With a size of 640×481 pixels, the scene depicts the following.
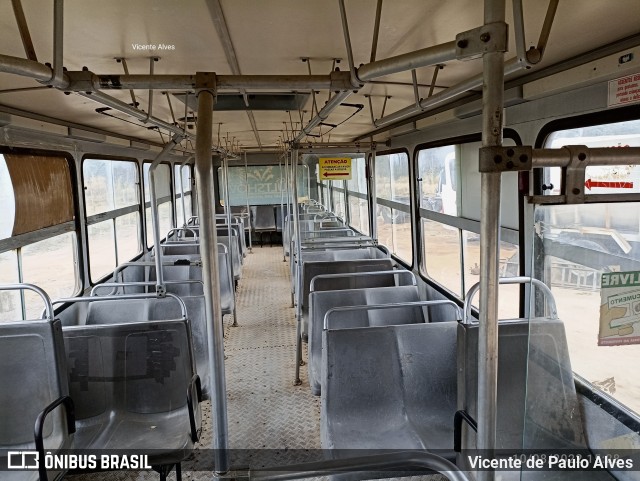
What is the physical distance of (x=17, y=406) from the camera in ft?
8.55

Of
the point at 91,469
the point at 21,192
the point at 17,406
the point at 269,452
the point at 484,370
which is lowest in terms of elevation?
the point at 269,452

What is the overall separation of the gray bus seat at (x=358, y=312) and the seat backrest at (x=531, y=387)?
135 centimetres

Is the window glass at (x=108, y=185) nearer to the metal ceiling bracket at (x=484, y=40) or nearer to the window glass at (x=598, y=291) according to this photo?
the window glass at (x=598, y=291)

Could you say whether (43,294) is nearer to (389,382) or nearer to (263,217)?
(389,382)

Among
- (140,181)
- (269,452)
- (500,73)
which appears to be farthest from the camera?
(140,181)

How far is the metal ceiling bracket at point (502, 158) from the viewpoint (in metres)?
0.97

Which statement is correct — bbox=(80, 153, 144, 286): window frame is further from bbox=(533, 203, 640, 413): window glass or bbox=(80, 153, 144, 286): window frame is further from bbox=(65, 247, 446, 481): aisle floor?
bbox=(533, 203, 640, 413): window glass

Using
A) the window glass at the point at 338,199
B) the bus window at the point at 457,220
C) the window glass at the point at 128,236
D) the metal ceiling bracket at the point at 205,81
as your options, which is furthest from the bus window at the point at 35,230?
the window glass at the point at 338,199

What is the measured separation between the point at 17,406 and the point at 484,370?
253 cm

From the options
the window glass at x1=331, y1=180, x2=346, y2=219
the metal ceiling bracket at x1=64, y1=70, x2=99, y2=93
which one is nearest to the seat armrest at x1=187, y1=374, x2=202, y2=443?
the metal ceiling bracket at x1=64, y1=70, x2=99, y2=93

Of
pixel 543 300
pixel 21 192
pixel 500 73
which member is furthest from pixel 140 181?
pixel 500 73

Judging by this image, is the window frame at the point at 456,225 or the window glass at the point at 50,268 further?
the window glass at the point at 50,268

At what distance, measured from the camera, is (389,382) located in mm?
2777

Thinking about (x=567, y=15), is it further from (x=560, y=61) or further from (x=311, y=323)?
(x=311, y=323)
